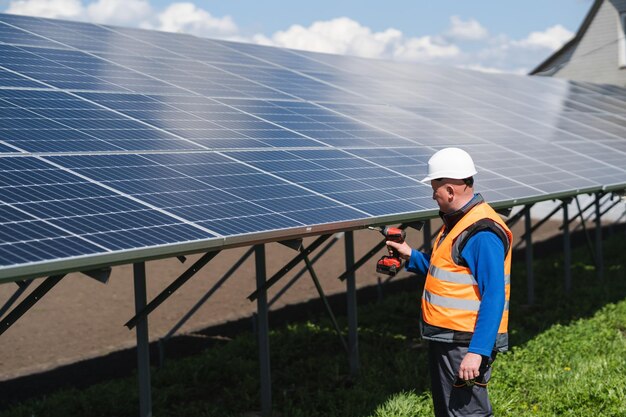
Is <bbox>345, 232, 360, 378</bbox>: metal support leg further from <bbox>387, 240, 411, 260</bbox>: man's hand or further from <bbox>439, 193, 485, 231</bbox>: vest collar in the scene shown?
<bbox>439, 193, 485, 231</bbox>: vest collar

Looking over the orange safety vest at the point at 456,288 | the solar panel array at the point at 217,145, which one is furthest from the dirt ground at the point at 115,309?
the orange safety vest at the point at 456,288

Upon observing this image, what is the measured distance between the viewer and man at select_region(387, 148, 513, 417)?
5.32 metres

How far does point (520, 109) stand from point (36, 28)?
8.83 meters

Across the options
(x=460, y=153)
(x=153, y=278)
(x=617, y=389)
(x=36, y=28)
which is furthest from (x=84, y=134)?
(x=153, y=278)

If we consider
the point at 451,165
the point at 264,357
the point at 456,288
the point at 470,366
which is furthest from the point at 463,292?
the point at 264,357

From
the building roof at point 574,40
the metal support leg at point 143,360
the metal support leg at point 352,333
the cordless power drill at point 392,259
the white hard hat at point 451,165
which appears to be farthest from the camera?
the building roof at point 574,40

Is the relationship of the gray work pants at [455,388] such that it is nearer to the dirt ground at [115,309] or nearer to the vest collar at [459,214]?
the vest collar at [459,214]

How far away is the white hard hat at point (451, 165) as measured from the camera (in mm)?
5387

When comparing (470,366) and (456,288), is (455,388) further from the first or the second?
(456,288)

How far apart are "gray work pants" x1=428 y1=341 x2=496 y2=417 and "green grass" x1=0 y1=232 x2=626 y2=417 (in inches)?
114

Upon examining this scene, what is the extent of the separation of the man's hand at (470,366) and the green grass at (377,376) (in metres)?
3.34

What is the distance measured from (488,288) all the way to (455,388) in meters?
0.78

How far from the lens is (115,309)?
16016 millimetres

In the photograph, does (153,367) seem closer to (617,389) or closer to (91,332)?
(91,332)
